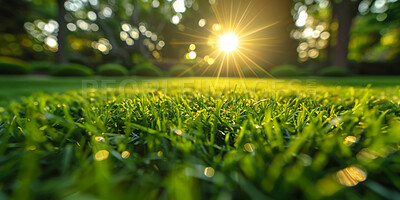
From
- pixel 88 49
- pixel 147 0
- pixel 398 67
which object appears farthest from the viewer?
pixel 88 49

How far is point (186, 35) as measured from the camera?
2358 cm

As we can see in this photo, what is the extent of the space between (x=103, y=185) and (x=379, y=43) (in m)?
33.3

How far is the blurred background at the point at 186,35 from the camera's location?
11352 millimetres

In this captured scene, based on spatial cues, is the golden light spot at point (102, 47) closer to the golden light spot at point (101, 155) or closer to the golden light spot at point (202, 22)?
the golden light spot at point (202, 22)

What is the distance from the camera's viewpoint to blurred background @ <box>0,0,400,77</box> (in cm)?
1135

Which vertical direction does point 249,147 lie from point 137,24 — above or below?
below

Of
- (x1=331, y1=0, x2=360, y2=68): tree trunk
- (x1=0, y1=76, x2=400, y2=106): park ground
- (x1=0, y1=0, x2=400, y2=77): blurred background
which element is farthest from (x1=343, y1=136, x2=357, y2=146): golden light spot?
(x1=331, y1=0, x2=360, y2=68): tree trunk

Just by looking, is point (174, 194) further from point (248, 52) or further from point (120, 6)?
point (120, 6)

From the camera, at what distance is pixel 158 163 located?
0.55 metres

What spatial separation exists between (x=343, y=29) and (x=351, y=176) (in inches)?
666

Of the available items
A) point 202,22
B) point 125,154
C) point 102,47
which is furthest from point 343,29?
point 102,47

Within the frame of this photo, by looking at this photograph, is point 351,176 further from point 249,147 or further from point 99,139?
point 99,139

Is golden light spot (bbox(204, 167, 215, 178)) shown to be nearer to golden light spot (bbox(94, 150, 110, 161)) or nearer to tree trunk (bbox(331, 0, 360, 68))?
golden light spot (bbox(94, 150, 110, 161))

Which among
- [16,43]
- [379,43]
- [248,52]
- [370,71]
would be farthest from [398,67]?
[16,43]
